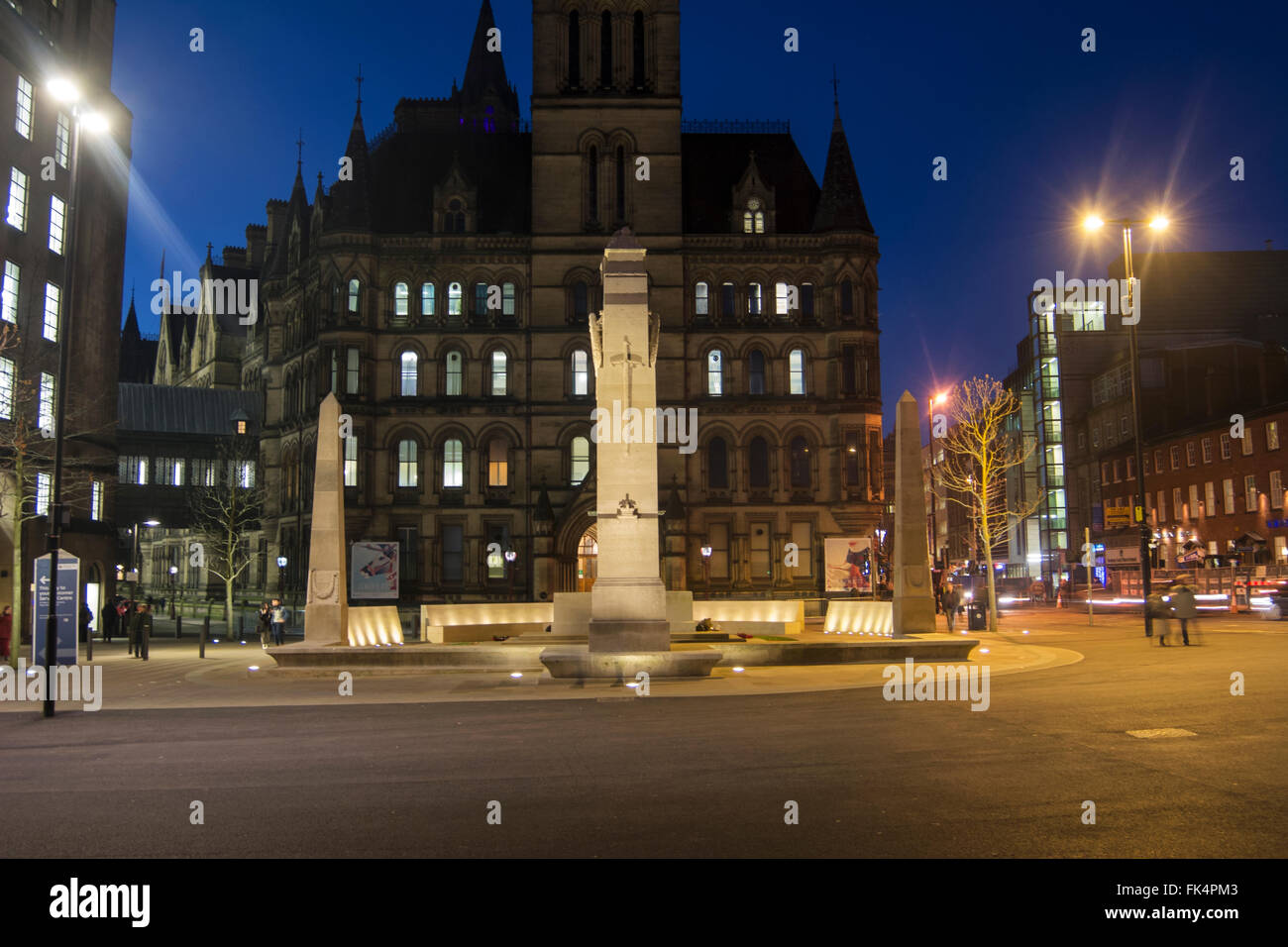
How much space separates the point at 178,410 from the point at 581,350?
35386mm

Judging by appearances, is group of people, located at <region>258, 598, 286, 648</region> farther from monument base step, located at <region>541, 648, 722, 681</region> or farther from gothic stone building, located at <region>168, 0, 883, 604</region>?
monument base step, located at <region>541, 648, 722, 681</region>

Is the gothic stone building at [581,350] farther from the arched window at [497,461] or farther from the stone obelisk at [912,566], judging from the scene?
the stone obelisk at [912,566]

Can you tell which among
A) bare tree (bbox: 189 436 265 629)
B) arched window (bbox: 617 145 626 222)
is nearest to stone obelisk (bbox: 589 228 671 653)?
arched window (bbox: 617 145 626 222)

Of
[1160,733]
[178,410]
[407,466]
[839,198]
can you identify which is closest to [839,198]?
[839,198]

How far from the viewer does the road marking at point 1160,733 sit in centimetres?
1256

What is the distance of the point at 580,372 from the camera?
53.6 m

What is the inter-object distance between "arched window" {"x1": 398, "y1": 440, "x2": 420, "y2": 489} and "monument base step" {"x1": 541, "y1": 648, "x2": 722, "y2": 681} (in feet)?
111

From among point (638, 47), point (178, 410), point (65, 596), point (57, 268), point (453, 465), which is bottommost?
point (65, 596)

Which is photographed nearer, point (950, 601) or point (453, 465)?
point (950, 601)

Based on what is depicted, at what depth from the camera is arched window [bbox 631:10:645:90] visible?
5381cm

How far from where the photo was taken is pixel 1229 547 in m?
61.0

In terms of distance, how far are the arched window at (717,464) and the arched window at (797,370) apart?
461 cm

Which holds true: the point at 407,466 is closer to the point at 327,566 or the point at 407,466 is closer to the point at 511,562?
the point at 511,562

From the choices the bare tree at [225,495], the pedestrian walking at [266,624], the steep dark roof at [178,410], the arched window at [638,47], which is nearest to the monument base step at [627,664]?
the pedestrian walking at [266,624]
